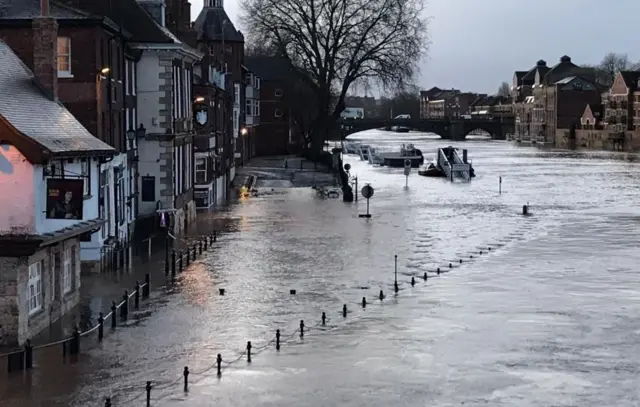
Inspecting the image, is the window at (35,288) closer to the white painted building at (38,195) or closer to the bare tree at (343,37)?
the white painted building at (38,195)

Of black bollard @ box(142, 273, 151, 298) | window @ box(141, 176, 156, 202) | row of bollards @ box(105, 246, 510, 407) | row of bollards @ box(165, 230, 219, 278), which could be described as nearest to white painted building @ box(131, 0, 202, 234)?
window @ box(141, 176, 156, 202)

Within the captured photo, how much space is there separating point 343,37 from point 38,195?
69.6 meters

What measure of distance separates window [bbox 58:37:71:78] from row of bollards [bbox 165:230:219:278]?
6.56 m

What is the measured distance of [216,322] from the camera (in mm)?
25188

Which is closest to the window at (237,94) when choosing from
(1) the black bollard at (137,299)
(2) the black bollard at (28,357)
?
(1) the black bollard at (137,299)

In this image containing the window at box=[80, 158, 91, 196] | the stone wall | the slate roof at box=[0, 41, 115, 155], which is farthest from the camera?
the window at box=[80, 158, 91, 196]

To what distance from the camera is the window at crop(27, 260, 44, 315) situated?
2255cm

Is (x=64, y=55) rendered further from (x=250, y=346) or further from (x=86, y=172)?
(x=250, y=346)

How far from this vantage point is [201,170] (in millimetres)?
53375

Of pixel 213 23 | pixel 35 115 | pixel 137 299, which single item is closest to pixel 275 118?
pixel 213 23

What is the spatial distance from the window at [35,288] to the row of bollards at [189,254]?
9.19 m

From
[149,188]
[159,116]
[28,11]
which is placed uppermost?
[28,11]

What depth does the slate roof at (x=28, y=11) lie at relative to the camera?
31.5m

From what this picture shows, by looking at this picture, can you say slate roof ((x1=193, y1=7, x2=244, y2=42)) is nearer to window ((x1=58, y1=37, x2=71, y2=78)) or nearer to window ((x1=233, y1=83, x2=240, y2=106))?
window ((x1=233, y1=83, x2=240, y2=106))
